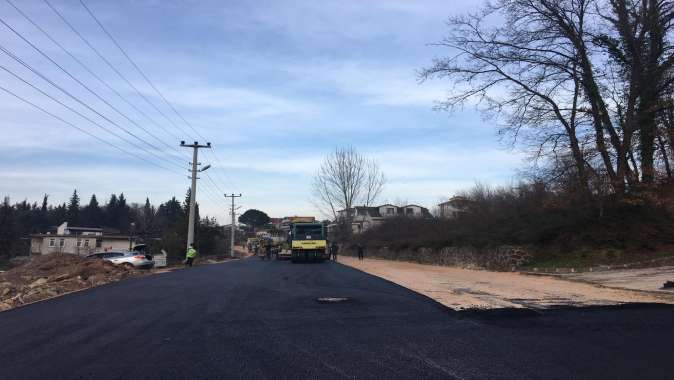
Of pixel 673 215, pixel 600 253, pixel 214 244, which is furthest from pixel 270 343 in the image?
pixel 214 244

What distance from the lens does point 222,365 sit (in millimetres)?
6227

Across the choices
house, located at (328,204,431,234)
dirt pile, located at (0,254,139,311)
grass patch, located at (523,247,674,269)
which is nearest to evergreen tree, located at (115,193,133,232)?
house, located at (328,204,431,234)

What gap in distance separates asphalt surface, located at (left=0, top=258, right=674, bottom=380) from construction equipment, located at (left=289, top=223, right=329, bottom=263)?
2514 cm

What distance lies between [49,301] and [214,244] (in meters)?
60.4

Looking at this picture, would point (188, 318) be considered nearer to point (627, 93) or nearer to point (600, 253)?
point (600, 253)

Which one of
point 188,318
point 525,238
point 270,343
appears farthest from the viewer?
point 525,238

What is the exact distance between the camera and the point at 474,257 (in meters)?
31.0

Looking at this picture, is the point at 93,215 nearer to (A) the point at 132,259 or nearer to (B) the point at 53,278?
(A) the point at 132,259

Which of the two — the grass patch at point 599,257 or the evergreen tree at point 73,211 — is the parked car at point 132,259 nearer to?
the grass patch at point 599,257

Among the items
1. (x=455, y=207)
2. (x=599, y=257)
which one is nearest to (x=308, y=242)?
(x=599, y=257)

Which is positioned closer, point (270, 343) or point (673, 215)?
point (270, 343)

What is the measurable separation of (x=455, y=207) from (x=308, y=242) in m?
26.5

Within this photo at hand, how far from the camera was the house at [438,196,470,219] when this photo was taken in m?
48.3

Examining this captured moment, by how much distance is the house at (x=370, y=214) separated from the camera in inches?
2737
